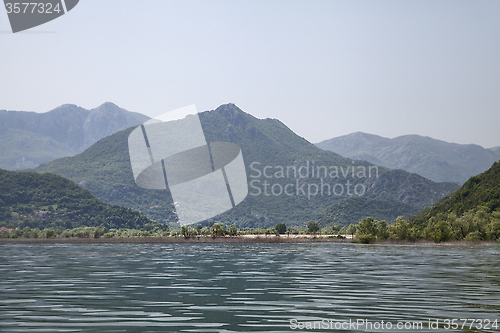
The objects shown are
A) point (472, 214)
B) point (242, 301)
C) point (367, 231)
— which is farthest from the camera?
point (367, 231)

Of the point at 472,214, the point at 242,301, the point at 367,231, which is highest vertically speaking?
the point at 242,301

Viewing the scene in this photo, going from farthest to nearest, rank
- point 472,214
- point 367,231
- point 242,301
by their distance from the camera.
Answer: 1. point 367,231
2. point 472,214
3. point 242,301

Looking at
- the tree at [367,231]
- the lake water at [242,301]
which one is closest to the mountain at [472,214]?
the tree at [367,231]

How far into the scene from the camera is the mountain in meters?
126

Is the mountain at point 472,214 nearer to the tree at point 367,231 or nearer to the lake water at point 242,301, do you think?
the tree at point 367,231

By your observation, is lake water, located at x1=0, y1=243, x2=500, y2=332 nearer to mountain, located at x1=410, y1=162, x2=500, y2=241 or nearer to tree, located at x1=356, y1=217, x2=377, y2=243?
mountain, located at x1=410, y1=162, x2=500, y2=241

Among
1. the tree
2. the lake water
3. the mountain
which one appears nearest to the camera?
the lake water

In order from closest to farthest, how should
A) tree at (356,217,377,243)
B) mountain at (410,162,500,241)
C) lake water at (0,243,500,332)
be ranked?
lake water at (0,243,500,332) → mountain at (410,162,500,241) → tree at (356,217,377,243)

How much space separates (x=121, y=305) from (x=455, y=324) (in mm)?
18888

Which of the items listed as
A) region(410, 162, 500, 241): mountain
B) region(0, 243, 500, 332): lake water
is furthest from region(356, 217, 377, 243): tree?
region(0, 243, 500, 332): lake water

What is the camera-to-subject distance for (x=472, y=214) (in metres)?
141

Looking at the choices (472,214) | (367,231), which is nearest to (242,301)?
(472,214)

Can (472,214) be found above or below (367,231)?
above

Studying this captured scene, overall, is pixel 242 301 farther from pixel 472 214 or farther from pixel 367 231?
pixel 367 231
